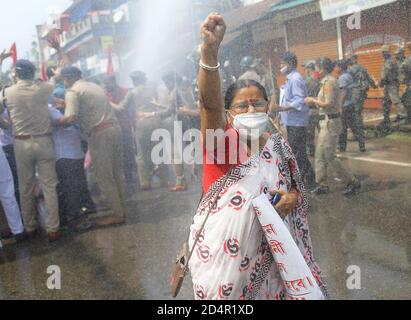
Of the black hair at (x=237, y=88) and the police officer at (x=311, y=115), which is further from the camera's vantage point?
the police officer at (x=311, y=115)

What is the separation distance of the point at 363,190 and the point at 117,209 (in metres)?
2.79

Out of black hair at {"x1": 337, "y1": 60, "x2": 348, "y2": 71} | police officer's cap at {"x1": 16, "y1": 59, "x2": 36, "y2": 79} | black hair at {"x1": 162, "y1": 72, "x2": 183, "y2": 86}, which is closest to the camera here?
police officer's cap at {"x1": 16, "y1": 59, "x2": 36, "y2": 79}

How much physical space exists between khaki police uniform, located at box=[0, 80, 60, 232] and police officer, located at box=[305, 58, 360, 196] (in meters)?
2.88

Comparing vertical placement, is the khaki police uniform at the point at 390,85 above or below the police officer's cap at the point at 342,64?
below

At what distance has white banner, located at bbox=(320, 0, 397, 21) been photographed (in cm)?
1052

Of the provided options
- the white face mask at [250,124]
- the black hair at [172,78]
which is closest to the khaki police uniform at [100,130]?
the black hair at [172,78]

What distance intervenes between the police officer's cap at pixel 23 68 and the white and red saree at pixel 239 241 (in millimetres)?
3231

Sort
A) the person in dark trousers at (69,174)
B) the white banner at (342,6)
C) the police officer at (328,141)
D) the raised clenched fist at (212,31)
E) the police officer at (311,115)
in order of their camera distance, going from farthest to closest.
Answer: the white banner at (342,6)
the police officer at (311,115)
the police officer at (328,141)
the person in dark trousers at (69,174)
the raised clenched fist at (212,31)

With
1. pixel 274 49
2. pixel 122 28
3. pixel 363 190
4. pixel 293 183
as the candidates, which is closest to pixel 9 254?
pixel 293 183

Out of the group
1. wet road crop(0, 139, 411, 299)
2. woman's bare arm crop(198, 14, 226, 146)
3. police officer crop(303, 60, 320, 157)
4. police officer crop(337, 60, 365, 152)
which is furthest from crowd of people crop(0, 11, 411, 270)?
woman's bare arm crop(198, 14, 226, 146)

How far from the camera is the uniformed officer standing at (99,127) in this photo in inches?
194

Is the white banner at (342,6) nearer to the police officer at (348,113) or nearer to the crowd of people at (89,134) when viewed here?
the police officer at (348,113)

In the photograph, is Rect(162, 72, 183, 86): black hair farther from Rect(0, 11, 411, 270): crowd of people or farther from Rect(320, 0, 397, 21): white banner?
Rect(320, 0, 397, 21): white banner

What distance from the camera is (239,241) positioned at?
1938mm
